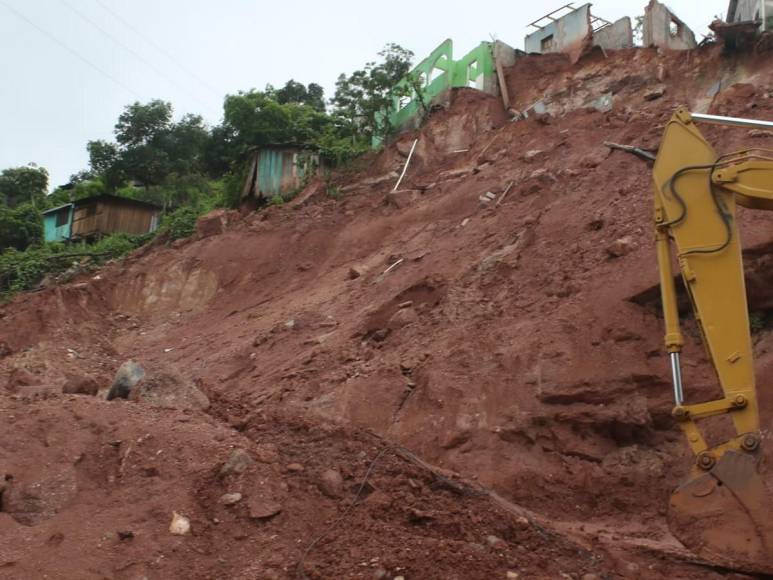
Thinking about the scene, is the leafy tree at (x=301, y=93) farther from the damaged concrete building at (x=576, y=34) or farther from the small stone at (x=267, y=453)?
the small stone at (x=267, y=453)

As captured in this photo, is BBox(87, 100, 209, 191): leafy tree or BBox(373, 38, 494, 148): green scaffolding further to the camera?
BBox(87, 100, 209, 191): leafy tree

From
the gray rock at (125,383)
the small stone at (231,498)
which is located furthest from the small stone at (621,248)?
the gray rock at (125,383)

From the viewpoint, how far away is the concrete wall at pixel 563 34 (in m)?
20.0

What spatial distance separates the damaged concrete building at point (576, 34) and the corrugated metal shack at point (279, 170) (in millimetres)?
6085

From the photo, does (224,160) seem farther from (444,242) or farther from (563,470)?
(563,470)

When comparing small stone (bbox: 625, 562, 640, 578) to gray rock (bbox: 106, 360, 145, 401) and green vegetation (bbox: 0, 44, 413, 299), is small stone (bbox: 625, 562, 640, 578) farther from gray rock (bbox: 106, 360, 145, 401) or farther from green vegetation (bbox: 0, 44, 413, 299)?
green vegetation (bbox: 0, 44, 413, 299)

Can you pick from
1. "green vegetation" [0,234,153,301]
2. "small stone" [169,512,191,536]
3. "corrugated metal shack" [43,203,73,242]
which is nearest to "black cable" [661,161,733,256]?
"small stone" [169,512,191,536]

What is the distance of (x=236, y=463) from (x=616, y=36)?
569 inches

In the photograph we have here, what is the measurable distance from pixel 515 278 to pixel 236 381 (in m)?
4.21

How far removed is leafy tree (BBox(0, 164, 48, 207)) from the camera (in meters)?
38.1

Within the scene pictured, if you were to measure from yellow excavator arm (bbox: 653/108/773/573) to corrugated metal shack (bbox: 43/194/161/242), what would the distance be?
995 inches

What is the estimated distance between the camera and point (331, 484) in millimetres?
8453

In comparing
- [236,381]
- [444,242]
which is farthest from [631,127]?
[236,381]

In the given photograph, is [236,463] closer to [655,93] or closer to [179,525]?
[179,525]
